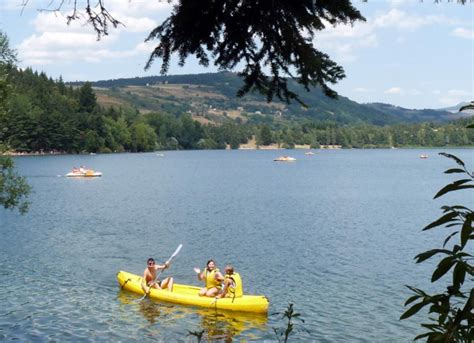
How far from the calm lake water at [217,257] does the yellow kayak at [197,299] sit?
0.37 m

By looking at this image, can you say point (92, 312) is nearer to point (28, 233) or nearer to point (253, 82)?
point (253, 82)

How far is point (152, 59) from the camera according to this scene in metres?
5.73

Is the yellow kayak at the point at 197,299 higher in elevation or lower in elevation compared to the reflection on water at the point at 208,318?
higher

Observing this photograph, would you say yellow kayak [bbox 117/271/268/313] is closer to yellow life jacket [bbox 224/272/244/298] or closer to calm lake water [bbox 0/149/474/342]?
yellow life jacket [bbox 224/272/244/298]

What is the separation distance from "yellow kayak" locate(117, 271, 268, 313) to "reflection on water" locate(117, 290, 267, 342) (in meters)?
0.18

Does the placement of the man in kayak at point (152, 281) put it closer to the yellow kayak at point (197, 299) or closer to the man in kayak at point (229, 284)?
the yellow kayak at point (197, 299)

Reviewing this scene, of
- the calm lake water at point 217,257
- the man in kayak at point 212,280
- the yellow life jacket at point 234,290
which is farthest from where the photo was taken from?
the man in kayak at point 212,280

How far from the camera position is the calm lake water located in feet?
66.2

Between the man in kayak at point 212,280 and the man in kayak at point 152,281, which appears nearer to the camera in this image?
the man in kayak at point 212,280

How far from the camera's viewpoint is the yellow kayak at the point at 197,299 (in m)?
21.4

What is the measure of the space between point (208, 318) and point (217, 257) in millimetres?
12350

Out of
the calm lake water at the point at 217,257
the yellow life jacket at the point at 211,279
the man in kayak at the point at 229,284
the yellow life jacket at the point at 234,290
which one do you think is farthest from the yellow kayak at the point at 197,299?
the yellow life jacket at the point at 211,279

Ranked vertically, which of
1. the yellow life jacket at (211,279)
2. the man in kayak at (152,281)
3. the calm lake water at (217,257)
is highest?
the yellow life jacket at (211,279)

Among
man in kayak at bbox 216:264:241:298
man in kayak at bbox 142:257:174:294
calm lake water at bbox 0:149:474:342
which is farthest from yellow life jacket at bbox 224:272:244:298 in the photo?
man in kayak at bbox 142:257:174:294
